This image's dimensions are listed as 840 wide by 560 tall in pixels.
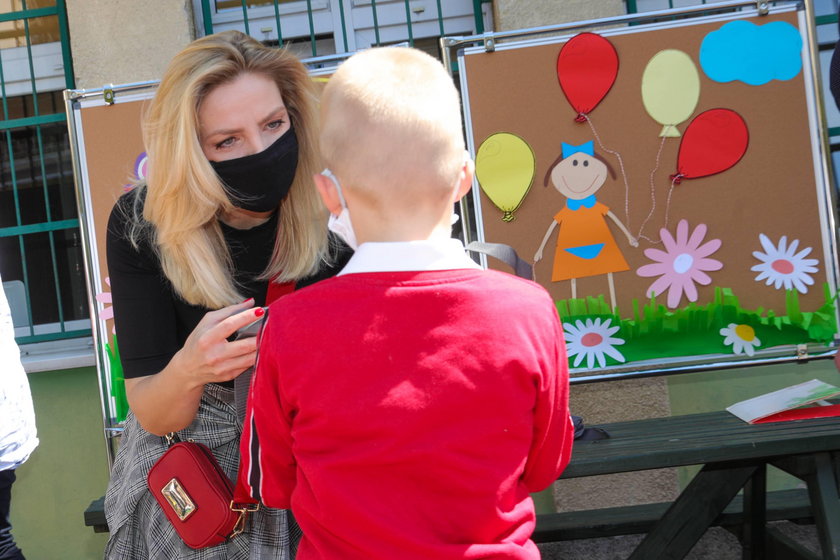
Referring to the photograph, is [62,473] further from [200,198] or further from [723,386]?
[723,386]

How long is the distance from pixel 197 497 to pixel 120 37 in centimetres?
275

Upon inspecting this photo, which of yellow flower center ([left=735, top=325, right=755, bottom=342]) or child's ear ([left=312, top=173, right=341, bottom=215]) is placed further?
yellow flower center ([left=735, top=325, right=755, bottom=342])

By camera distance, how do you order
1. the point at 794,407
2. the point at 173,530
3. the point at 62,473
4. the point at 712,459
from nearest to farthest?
the point at 173,530 → the point at 712,459 → the point at 794,407 → the point at 62,473

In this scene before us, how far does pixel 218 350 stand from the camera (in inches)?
56.1

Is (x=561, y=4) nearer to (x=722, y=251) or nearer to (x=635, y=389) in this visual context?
(x=722, y=251)

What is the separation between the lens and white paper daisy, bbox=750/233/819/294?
8.73 ft

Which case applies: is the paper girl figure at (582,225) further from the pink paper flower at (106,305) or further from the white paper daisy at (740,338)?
the pink paper flower at (106,305)

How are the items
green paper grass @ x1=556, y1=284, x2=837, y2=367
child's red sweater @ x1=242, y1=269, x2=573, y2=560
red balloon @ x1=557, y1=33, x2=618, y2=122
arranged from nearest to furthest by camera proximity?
child's red sweater @ x1=242, y1=269, x2=573, y2=560 < green paper grass @ x1=556, y1=284, x2=837, y2=367 < red balloon @ x1=557, y1=33, x2=618, y2=122

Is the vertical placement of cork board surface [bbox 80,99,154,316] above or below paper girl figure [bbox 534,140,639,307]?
above

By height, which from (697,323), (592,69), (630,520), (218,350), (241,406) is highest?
(592,69)

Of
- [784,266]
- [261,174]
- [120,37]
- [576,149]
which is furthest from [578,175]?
[120,37]

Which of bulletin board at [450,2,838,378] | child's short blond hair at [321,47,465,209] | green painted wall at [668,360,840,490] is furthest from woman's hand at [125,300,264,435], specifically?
green painted wall at [668,360,840,490]

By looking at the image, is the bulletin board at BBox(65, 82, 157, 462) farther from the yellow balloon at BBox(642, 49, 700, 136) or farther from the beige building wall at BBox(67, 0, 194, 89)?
the yellow balloon at BBox(642, 49, 700, 136)

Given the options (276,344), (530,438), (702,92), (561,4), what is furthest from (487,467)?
(561,4)
